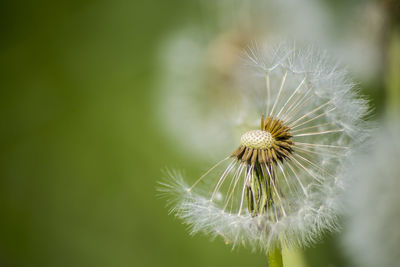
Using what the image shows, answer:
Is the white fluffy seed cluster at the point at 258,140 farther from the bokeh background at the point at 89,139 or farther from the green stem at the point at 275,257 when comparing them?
the bokeh background at the point at 89,139

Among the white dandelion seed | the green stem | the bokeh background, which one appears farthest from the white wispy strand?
the bokeh background

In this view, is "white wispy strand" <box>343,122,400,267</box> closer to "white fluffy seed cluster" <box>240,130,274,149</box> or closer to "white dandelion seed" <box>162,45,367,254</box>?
"white dandelion seed" <box>162,45,367,254</box>

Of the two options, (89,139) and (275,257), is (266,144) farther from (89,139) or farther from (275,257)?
(89,139)

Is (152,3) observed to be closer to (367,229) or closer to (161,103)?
(161,103)

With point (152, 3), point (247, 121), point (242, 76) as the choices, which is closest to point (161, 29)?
point (152, 3)

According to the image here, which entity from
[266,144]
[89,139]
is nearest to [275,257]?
[266,144]
